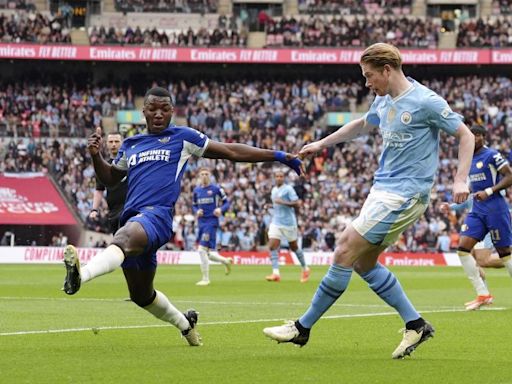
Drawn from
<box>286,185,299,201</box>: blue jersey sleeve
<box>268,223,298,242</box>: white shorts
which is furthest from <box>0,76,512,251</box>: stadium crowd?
<box>286,185,299,201</box>: blue jersey sleeve

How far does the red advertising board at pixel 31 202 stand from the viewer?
44438 millimetres

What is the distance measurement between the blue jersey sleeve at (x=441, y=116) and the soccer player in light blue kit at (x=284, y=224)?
1682cm

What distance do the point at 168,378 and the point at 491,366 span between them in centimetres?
260

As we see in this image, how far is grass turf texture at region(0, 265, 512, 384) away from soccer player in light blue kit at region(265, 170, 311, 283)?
6.88m

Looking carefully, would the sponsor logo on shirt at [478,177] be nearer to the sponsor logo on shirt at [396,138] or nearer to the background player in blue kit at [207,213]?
the sponsor logo on shirt at [396,138]

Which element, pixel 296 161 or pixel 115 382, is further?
pixel 296 161

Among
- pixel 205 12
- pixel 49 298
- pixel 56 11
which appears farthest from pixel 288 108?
pixel 49 298

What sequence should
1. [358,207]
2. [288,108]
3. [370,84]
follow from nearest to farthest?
[370,84], [358,207], [288,108]

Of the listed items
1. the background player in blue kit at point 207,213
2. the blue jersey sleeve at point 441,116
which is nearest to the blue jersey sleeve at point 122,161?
the blue jersey sleeve at point 441,116

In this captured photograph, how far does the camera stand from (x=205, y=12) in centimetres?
5862

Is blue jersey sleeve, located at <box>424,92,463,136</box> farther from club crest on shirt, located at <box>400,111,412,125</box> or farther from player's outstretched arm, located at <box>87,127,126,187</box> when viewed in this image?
player's outstretched arm, located at <box>87,127,126,187</box>

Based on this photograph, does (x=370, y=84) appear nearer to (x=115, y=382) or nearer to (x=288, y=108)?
(x=115, y=382)

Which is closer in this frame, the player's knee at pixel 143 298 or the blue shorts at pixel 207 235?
the player's knee at pixel 143 298

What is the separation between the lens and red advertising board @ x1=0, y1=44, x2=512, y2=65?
54562 mm
